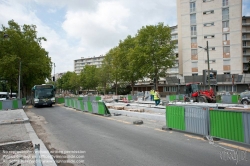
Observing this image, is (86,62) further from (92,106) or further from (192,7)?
(92,106)

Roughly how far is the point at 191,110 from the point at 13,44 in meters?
30.1

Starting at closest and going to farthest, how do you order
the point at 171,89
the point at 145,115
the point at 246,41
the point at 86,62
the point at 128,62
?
1. the point at 145,115
2. the point at 128,62
3. the point at 171,89
4. the point at 246,41
5. the point at 86,62

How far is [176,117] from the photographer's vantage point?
8.45 meters

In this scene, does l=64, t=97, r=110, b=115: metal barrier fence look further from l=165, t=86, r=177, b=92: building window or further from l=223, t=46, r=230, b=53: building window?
l=223, t=46, r=230, b=53: building window

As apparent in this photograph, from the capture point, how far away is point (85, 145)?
6.66 m

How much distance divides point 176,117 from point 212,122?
5.99 ft

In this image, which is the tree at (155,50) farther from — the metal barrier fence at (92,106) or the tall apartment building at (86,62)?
the tall apartment building at (86,62)

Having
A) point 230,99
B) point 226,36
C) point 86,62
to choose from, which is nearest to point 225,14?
point 226,36

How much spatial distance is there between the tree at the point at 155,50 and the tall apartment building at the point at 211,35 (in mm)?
6628

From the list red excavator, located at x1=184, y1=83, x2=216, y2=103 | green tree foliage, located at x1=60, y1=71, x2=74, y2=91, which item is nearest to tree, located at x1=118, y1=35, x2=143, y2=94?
red excavator, located at x1=184, y1=83, x2=216, y2=103

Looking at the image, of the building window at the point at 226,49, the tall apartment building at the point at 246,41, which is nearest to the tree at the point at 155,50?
the building window at the point at 226,49

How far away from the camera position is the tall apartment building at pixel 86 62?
132250 mm

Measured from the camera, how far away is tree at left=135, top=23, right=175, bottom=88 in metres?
44.9

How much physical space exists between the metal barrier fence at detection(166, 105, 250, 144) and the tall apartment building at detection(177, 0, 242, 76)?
43.2m
